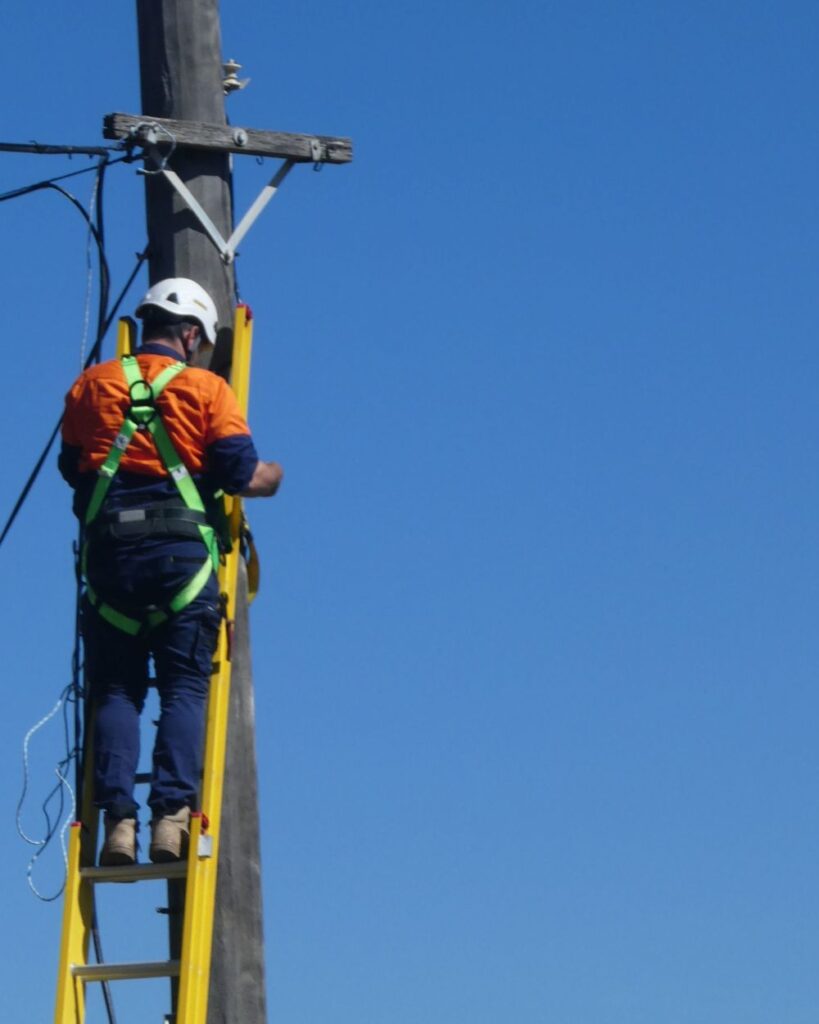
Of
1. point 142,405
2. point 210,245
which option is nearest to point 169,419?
point 142,405

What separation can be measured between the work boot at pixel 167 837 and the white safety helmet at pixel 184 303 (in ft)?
5.56

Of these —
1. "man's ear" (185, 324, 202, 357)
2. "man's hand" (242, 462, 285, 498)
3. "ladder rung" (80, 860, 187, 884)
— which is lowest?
"ladder rung" (80, 860, 187, 884)

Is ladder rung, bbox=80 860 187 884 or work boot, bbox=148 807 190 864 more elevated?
work boot, bbox=148 807 190 864

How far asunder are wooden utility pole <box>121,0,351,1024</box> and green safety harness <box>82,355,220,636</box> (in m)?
0.42

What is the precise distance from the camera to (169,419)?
733cm

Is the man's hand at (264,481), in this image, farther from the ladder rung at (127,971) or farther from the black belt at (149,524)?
the ladder rung at (127,971)

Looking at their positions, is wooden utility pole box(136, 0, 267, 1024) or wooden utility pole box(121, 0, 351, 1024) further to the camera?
wooden utility pole box(121, 0, 351, 1024)

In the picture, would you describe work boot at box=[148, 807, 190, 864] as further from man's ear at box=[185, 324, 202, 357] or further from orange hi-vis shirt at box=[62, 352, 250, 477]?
man's ear at box=[185, 324, 202, 357]

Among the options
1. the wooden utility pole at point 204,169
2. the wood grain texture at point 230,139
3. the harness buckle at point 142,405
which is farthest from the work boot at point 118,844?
the wood grain texture at point 230,139

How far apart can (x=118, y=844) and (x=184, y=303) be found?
6.06 ft

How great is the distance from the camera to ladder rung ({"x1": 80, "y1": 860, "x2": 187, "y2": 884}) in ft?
23.0

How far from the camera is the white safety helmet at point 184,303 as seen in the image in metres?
7.65

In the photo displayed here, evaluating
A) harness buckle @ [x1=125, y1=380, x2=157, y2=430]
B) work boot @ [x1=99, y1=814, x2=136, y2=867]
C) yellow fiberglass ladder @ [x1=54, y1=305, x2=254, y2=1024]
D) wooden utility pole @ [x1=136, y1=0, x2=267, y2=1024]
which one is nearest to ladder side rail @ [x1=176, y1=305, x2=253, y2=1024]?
yellow fiberglass ladder @ [x1=54, y1=305, x2=254, y2=1024]

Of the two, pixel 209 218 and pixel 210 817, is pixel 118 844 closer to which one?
pixel 210 817
